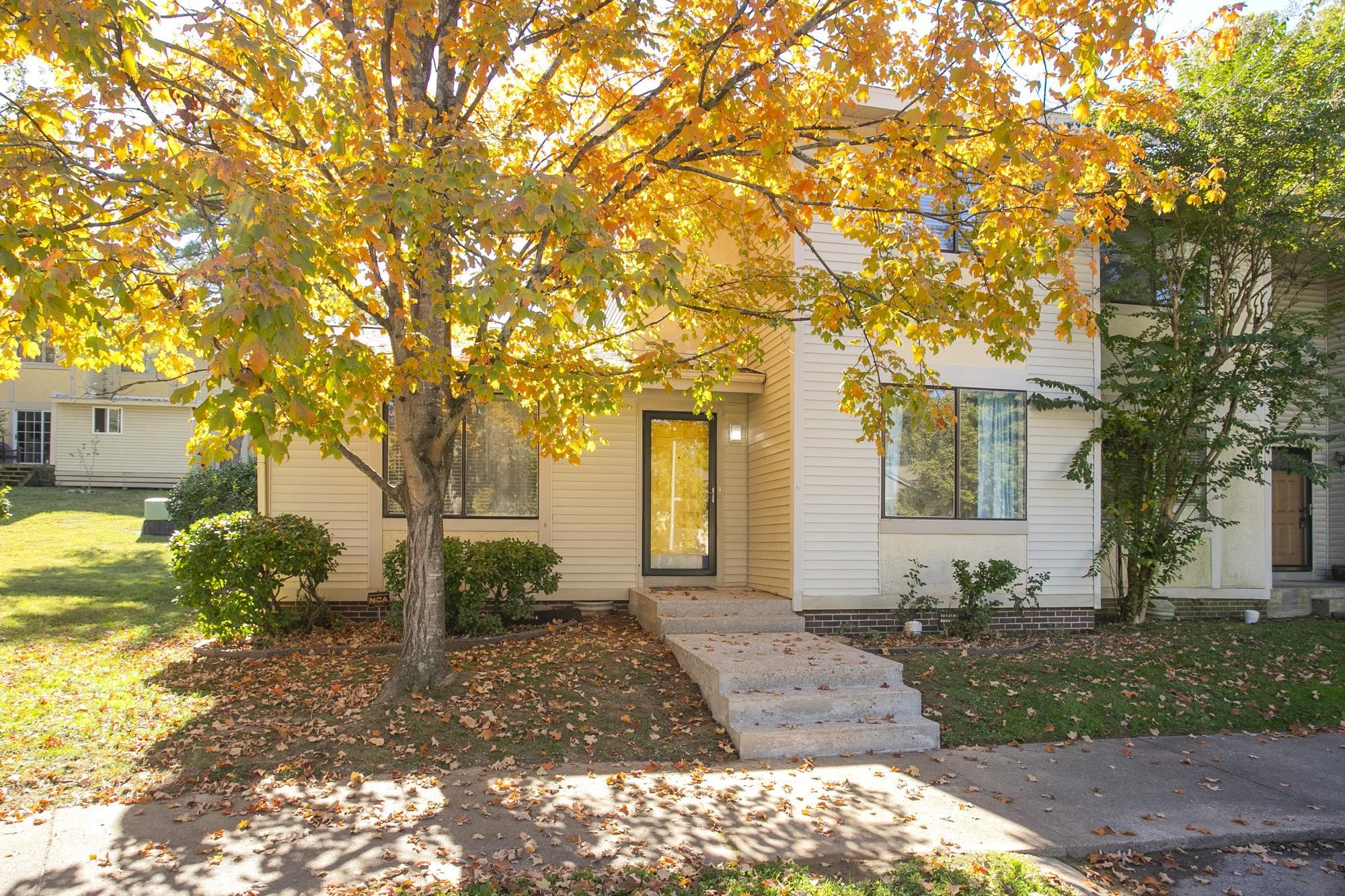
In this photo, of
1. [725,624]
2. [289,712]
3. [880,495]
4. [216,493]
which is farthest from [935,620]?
[216,493]

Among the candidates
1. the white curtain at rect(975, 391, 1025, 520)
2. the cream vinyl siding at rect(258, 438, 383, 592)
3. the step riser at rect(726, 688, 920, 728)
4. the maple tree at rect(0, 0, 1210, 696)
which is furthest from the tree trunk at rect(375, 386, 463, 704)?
the white curtain at rect(975, 391, 1025, 520)

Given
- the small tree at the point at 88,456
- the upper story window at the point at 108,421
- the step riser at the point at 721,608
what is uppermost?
the upper story window at the point at 108,421

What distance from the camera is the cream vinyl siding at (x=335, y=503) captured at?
10.1 metres

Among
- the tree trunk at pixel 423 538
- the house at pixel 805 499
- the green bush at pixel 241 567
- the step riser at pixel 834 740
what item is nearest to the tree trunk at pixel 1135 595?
the house at pixel 805 499

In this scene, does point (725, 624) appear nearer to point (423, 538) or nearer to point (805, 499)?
point (805, 499)

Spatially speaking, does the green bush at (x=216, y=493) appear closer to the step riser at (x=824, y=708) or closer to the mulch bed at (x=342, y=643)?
the mulch bed at (x=342, y=643)

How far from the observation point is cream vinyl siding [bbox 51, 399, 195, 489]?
82.8ft

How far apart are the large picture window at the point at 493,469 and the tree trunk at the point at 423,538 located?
349 cm

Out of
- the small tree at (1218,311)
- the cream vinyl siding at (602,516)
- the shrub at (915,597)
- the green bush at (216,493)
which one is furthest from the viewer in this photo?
the green bush at (216,493)

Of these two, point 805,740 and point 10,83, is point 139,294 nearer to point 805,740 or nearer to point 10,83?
point 805,740

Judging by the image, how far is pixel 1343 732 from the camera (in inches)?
291

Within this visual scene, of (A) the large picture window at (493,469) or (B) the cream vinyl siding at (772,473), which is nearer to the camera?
(B) the cream vinyl siding at (772,473)

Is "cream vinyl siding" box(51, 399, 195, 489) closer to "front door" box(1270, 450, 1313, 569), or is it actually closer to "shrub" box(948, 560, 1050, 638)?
"shrub" box(948, 560, 1050, 638)

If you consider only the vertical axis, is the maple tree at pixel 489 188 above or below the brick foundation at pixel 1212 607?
above
